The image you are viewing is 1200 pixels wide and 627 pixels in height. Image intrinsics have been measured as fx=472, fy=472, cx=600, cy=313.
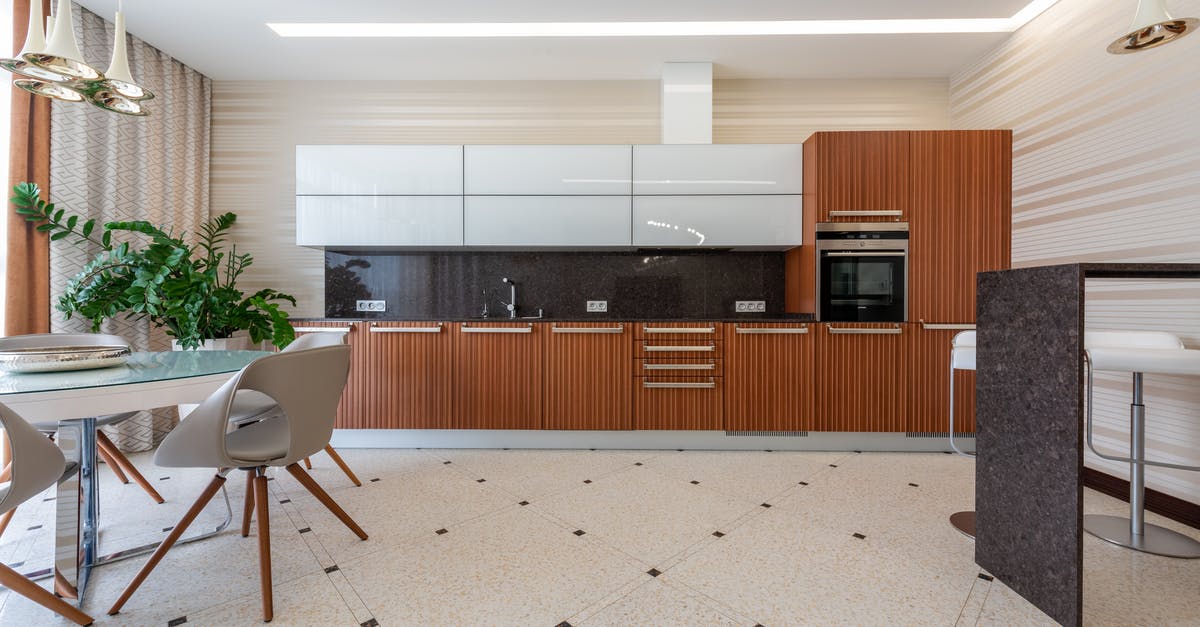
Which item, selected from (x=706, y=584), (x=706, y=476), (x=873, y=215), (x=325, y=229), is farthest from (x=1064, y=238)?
(x=325, y=229)

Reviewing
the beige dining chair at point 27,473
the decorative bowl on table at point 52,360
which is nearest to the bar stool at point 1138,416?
the beige dining chair at point 27,473

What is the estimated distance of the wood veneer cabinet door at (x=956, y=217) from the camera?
3125 millimetres

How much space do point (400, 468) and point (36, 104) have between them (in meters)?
2.92

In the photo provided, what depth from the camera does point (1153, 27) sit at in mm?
1723

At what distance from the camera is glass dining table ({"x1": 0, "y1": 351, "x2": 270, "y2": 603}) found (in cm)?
130

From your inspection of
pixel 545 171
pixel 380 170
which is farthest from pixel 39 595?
pixel 545 171

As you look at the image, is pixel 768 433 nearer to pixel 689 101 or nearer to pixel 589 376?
pixel 589 376

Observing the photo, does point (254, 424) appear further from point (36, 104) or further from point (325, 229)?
point (36, 104)

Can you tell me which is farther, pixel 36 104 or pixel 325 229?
pixel 325 229

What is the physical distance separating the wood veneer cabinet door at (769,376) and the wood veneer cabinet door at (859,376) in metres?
0.08

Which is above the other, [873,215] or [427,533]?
[873,215]

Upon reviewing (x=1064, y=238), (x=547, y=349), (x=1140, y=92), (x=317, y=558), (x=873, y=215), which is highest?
(x=1140, y=92)

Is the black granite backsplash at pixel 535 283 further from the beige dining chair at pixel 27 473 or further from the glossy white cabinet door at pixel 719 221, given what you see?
the beige dining chair at pixel 27 473

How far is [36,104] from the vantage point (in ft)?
8.79
